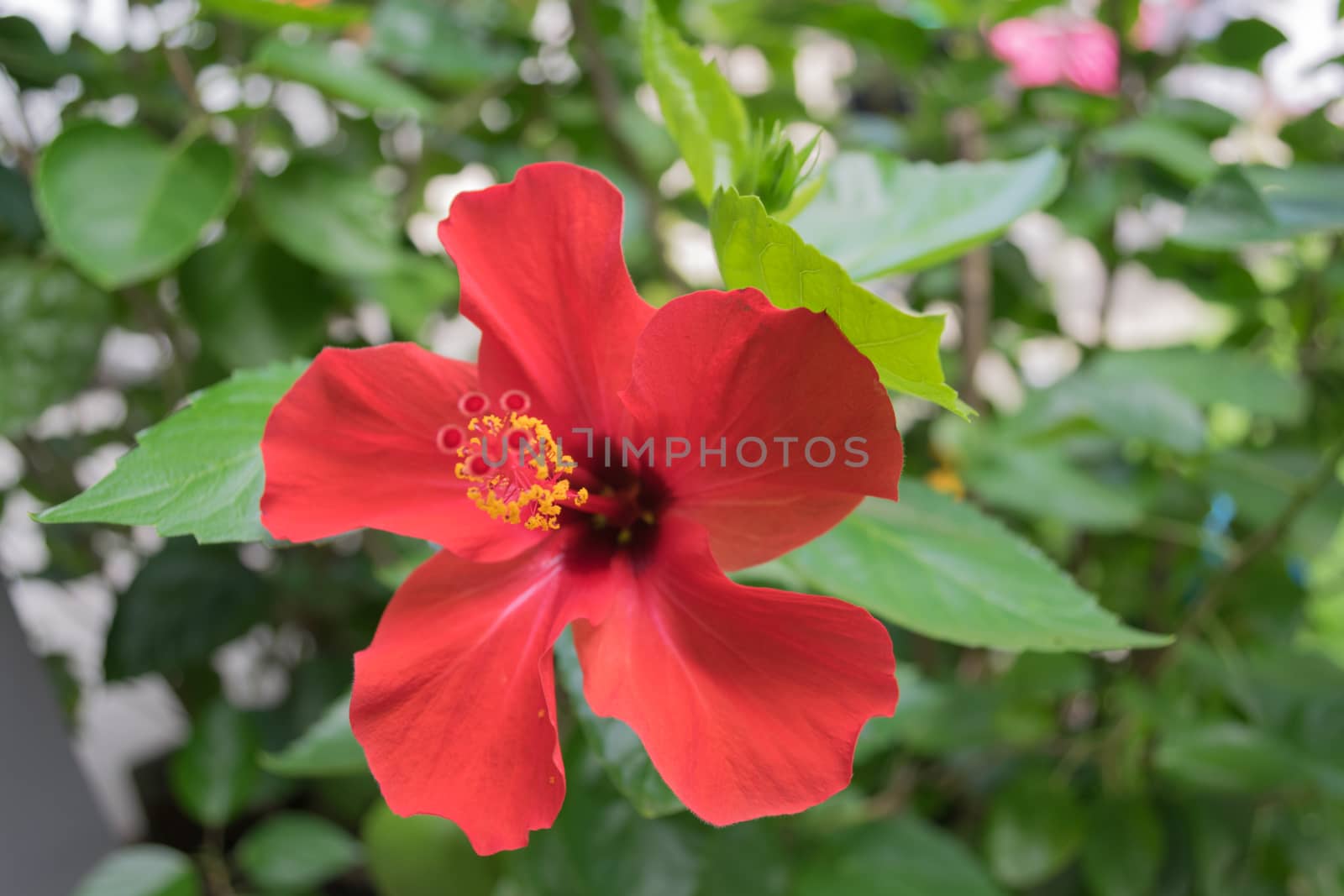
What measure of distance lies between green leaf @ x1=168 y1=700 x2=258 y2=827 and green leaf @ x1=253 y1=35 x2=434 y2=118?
2.30ft

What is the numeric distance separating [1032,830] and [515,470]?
775 mm

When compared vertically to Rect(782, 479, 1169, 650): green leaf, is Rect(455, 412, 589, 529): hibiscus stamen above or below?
above

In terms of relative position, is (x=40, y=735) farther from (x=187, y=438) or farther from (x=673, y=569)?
(x=673, y=569)

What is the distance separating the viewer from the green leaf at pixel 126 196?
62 cm

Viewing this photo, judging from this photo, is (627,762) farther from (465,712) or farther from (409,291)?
(409,291)

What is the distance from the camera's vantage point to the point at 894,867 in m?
0.77

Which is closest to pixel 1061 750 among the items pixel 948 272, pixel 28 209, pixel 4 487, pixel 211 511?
pixel 948 272

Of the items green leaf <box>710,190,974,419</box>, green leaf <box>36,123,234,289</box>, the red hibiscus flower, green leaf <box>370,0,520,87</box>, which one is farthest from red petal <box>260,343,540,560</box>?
green leaf <box>370,0,520,87</box>

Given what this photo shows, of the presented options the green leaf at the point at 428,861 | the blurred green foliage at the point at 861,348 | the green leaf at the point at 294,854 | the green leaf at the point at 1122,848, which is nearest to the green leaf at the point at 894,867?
the blurred green foliage at the point at 861,348

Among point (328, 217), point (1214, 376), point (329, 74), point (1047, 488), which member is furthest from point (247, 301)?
point (1214, 376)

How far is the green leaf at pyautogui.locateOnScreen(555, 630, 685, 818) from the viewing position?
356 mm

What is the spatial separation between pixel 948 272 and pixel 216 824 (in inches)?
41.8

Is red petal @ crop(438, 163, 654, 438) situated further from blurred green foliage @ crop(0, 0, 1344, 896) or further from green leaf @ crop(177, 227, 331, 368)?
green leaf @ crop(177, 227, 331, 368)

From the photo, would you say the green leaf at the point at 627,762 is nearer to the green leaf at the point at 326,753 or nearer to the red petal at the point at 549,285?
the red petal at the point at 549,285
